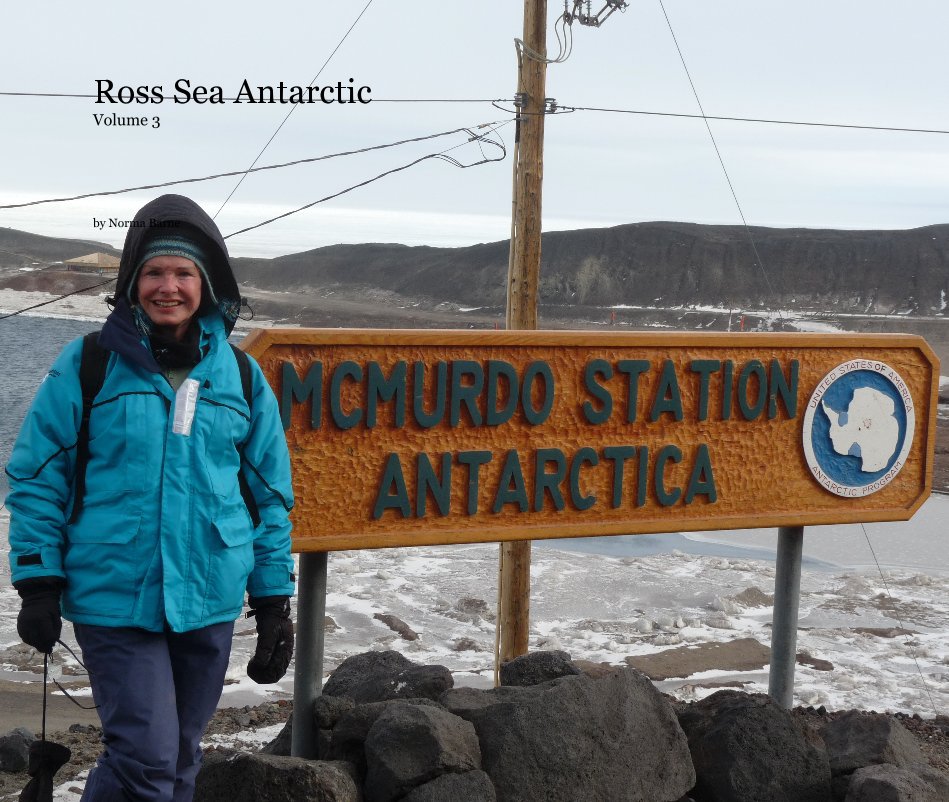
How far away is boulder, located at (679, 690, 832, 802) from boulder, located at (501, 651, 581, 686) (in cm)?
67

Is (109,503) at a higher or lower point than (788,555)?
higher

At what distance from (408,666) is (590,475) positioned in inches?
51.9

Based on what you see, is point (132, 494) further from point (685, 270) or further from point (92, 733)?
point (685, 270)

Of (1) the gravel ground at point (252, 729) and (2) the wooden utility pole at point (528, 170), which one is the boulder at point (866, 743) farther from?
(2) the wooden utility pole at point (528, 170)

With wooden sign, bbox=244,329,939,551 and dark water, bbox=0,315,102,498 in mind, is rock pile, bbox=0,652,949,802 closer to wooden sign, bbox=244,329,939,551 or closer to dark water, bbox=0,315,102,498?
wooden sign, bbox=244,329,939,551

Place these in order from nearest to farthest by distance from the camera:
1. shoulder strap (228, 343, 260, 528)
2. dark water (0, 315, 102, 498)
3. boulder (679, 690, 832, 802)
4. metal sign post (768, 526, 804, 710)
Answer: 1. shoulder strap (228, 343, 260, 528)
2. boulder (679, 690, 832, 802)
3. metal sign post (768, 526, 804, 710)
4. dark water (0, 315, 102, 498)

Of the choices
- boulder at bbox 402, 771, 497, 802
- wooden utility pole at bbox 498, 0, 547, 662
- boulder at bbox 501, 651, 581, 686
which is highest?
wooden utility pole at bbox 498, 0, 547, 662

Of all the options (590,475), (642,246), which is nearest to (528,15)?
(590,475)

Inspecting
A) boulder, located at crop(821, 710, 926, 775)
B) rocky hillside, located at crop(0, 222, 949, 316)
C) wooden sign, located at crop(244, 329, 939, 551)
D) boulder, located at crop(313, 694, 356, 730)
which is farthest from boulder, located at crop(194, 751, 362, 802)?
rocky hillside, located at crop(0, 222, 949, 316)

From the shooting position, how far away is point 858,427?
18.0ft

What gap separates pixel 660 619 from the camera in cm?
1152

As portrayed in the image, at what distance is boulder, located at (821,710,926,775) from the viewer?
4.95 m

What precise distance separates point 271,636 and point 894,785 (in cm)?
272

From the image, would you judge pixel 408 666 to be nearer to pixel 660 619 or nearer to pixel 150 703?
pixel 150 703
